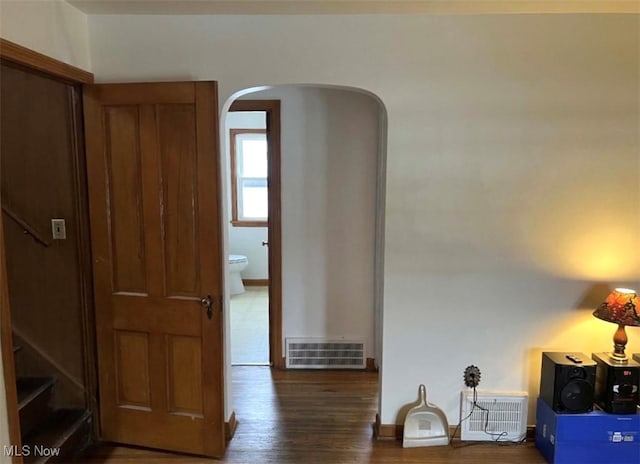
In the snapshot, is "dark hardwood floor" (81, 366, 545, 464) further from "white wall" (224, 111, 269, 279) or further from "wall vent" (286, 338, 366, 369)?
"white wall" (224, 111, 269, 279)

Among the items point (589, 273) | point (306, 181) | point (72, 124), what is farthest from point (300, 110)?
point (589, 273)

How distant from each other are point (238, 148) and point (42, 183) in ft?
12.1

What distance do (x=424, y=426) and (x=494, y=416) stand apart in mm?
429

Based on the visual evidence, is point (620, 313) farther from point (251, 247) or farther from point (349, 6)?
point (251, 247)

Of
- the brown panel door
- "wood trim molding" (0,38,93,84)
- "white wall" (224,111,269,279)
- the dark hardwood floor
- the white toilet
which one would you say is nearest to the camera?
"wood trim molding" (0,38,93,84)

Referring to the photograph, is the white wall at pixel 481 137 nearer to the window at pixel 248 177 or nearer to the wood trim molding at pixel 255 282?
the window at pixel 248 177

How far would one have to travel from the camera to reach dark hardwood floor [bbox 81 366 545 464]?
2.58 m

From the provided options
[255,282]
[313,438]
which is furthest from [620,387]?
[255,282]

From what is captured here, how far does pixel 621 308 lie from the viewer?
2340 mm

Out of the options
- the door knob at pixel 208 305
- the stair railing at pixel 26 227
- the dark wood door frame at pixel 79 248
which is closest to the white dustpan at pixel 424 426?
the door knob at pixel 208 305

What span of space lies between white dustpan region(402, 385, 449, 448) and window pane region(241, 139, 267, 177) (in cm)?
421

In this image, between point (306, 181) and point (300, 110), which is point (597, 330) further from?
point (300, 110)

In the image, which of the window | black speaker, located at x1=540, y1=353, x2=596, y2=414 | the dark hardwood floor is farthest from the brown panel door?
the window

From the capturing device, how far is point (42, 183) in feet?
8.69
